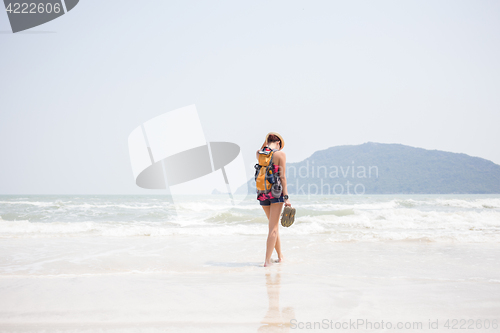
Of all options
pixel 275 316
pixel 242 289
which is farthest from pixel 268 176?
pixel 275 316

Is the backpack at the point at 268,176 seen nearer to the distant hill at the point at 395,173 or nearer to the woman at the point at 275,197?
the woman at the point at 275,197

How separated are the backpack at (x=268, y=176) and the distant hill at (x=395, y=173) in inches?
2881

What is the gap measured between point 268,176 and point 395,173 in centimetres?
9485

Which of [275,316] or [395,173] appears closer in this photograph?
[275,316]

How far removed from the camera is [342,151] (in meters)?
106

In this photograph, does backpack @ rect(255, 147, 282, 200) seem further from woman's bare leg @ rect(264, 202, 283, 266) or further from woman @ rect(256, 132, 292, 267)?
woman's bare leg @ rect(264, 202, 283, 266)

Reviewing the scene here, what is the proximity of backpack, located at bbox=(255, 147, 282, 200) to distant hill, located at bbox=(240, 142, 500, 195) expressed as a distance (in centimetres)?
7317

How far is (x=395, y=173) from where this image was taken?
3511 inches

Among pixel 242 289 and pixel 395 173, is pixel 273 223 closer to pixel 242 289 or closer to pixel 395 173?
pixel 242 289

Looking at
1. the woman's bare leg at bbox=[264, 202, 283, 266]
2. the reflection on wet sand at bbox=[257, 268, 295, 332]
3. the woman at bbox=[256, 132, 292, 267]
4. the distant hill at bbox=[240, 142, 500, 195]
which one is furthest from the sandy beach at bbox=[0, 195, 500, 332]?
the distant hill at bbox=[240, 142, 500, 195]

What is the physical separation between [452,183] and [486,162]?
51.6 feet

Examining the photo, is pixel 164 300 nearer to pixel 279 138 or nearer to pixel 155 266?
pixel 155 266

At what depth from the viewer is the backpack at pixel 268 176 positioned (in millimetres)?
3906

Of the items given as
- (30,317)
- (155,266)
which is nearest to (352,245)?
(155,266)
